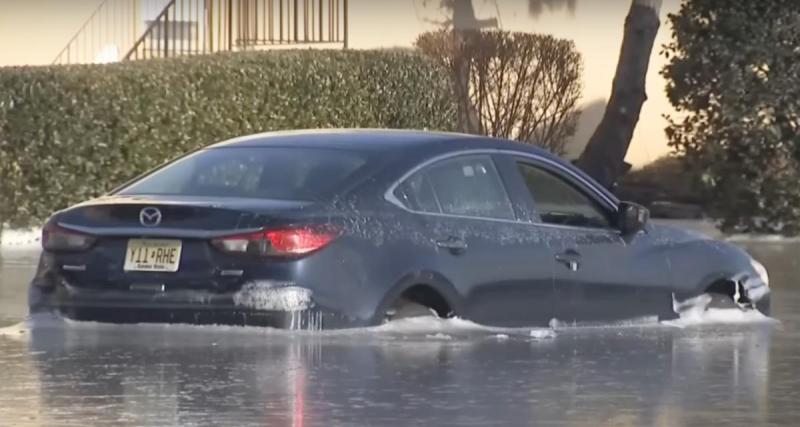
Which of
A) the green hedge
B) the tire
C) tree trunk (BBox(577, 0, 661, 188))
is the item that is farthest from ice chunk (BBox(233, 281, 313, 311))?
tree trunk (BBox(577, 0, 661, 188))

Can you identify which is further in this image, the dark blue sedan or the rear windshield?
the rear windshield

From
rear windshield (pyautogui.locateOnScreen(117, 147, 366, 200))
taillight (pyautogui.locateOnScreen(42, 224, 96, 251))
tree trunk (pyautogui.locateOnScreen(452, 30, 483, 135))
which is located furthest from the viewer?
tree trunk (pyautogui.locateOnScreen(452, 30, 483, 135))

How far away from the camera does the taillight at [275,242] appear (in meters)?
9.68

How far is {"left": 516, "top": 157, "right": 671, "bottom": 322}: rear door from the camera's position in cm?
1106

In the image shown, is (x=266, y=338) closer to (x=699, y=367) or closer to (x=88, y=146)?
(x=699, y=367)

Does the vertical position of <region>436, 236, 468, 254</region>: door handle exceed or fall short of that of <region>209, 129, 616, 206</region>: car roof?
it falls short

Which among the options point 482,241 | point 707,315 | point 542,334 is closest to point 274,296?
point 482,241

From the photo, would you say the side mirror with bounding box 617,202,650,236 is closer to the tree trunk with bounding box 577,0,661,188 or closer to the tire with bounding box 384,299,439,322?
the tire with bounding box 384,299,439,322

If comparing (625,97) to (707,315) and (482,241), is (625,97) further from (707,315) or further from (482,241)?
(482,241)

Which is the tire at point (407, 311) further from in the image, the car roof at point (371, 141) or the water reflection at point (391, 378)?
the car roof at point (371, 141)

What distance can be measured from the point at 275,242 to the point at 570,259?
2.13 metres

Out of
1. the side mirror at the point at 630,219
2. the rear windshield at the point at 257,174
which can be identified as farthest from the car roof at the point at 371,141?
the side mirror at the point at 630,219

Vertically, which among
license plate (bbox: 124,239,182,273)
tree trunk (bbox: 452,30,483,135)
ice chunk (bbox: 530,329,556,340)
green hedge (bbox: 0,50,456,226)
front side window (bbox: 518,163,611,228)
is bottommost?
ice chunk (bbox: 530,329,556,340)

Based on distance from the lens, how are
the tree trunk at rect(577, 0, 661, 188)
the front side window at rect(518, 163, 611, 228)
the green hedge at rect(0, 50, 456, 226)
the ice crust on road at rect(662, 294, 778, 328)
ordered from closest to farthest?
the front side window at rect(518, 163, 611, 228), the ice crust on road at rect(662, 294, 778, 328), the green hedge at rect(0, 50, 456, 226), the tree trunk at rect(577, 0, 661, 188)
